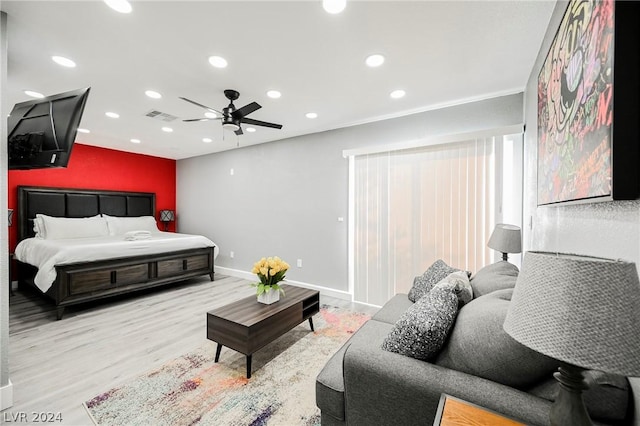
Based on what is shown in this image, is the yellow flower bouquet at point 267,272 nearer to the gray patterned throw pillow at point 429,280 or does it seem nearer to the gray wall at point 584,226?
the gray patterned throw pillow at point 429,280

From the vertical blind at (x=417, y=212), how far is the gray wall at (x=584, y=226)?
0.70m

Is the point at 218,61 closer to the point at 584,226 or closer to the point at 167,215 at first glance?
the point at 584,226

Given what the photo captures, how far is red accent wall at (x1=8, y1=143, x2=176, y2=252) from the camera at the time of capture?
4453mm

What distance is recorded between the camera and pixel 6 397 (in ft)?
5.88

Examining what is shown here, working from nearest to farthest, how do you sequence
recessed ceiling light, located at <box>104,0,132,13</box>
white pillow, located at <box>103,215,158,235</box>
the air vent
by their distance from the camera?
recessed ceiling light, located at <box>104,0,132,13</box> < the air vent < white pillow, located at <box>103,215,158,235</box>

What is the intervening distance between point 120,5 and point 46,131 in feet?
3.48

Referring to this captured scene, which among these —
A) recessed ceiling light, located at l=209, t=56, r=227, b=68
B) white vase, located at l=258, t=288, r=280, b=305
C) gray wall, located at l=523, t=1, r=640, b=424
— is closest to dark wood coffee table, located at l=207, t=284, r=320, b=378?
white vase, located at l=258, t=288, r=280, b=305

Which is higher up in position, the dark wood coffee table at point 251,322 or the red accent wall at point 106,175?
the red accent wall at point 106,175

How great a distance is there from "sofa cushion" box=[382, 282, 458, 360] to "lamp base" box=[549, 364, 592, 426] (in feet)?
1.78

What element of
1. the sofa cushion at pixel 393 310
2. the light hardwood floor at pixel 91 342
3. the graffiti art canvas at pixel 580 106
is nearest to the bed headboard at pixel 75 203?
the light hardwood floor at pixel 91 342

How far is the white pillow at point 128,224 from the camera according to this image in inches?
201

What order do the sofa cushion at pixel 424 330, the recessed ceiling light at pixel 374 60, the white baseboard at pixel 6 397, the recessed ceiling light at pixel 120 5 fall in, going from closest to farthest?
the sofa cushion at pixel 424 330, the recessed ceiling light at pixel 120 5, the white baseboard at pixel 6 397, the recessed ceiling light at pixel 374 60

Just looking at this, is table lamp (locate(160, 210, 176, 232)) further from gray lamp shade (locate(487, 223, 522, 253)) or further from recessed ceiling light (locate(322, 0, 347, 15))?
gray lamp shade (locate(487, 223, 522, 253))

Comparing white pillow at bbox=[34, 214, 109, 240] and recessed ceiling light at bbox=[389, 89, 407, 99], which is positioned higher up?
recessed ceiling light at bbox=[389, 89, 407, 99]
